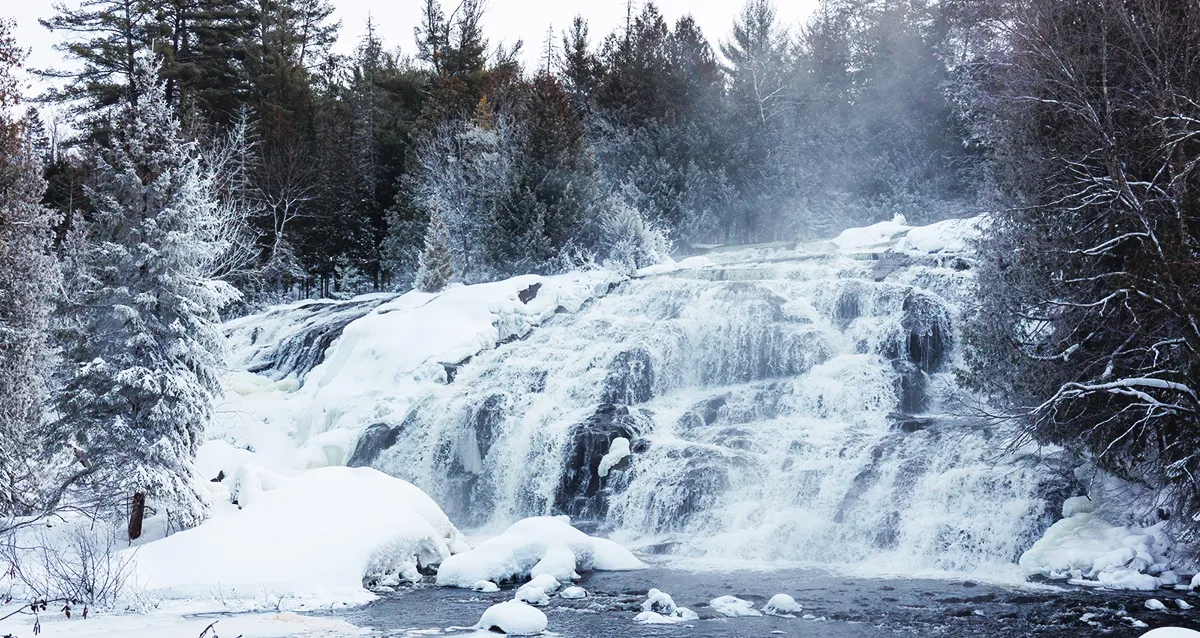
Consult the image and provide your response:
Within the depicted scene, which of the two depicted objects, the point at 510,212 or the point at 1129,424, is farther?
the point at 510,212

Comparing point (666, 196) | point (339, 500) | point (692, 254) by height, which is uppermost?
point (666, 196)

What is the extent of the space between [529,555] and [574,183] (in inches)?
805

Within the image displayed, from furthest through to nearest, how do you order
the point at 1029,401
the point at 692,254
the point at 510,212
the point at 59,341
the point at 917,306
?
the point at 692,254 < the point at 510,212 < the point at 917,306 < the point at 59,341 < the point at 1029,401

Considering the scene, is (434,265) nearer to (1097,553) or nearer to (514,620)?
(514,620)

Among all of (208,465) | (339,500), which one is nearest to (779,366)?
(339,500)

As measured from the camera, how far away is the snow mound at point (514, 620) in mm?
10828

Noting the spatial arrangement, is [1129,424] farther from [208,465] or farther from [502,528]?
[208,465]

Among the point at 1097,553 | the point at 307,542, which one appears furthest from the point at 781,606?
the point at 307,542

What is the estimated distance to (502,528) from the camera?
63.8 feet

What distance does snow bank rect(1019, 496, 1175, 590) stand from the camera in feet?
42.3

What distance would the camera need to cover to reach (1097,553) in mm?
13523

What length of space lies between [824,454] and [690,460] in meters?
2.50

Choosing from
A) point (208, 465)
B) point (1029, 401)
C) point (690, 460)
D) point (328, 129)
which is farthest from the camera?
point (328, 129)

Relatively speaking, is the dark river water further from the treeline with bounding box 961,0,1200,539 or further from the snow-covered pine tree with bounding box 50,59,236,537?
the snow-covered pine tree with bounding box 50,59,236,537
